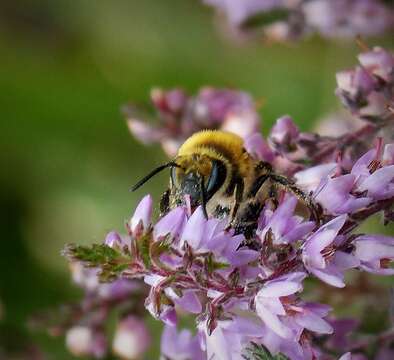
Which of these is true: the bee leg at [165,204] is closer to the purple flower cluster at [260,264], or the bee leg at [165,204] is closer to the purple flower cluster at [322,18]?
the purple flower cluster at [260,264]

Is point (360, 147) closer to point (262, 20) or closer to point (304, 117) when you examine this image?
point (262, 20)

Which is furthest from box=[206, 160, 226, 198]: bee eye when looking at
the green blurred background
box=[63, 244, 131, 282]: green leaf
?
the green blurred background

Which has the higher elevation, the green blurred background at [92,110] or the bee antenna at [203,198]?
the green blurred background at [92,110]

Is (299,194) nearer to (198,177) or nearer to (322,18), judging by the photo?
(198,177)

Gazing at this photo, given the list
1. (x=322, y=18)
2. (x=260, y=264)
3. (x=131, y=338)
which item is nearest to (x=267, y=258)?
(x=260, y=264)

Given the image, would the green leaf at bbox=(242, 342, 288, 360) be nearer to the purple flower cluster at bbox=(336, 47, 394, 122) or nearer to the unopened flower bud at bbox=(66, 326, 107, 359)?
the purple flower cluster at bbox=(336, 47, 394, 122)

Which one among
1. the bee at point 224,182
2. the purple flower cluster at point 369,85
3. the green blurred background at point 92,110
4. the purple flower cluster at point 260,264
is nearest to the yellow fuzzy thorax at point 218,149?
the bee at point 224,182

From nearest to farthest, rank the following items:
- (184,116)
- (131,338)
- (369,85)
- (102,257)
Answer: (102,257) → (369,85) → (131,338) → (184,116)
